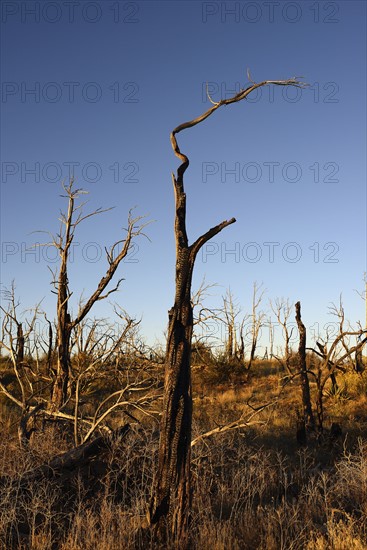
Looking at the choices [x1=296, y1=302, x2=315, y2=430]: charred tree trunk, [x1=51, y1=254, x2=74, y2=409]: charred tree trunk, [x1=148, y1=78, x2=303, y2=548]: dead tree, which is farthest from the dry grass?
[x1=51, y1=254, x2=74, y2=409]: charred tree trunk

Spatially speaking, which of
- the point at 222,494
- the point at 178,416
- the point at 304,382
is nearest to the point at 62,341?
the point at 304,382

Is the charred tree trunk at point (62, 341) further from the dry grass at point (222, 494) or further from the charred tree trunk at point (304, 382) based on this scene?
the charred tree trunk at point (304, 382)

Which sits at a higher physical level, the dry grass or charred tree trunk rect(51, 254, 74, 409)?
charred tree trunk rect(51, 254, 74, 409)

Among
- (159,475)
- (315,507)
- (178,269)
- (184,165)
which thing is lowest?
(315,507)

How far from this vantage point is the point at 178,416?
6.38 m

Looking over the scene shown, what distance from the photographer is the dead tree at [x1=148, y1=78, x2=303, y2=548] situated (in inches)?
245

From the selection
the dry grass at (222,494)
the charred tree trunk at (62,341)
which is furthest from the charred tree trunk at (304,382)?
the charred tree trunk at (62,341)

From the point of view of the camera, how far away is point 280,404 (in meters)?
18.5

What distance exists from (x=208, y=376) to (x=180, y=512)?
16875mm

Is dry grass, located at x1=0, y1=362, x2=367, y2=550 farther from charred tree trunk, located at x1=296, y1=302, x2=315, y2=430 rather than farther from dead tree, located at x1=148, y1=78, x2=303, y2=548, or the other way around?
charred tree trunk, located at x1=296, y1=302, x2=315, y2=430

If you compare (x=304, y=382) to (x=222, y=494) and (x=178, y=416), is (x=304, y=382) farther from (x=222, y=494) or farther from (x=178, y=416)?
(x=178, y=416)

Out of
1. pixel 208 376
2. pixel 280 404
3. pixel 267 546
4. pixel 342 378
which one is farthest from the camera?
pixel 208 376

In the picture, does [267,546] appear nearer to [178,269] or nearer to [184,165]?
[178,269]

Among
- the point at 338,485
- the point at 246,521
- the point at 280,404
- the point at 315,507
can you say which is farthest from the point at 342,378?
the point at 246,521
